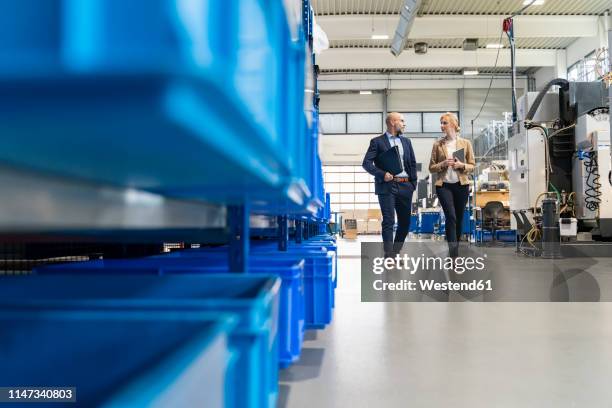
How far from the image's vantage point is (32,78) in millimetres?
251

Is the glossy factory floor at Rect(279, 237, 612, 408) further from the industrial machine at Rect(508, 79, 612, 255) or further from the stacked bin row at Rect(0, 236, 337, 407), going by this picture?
the industrial machine at Rect(508, 79, 612, 255)

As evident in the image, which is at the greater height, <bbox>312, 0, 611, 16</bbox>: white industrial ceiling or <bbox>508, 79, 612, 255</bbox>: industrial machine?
<bbox>312, 0, 611, 16</bbox>: white industrial ceiling

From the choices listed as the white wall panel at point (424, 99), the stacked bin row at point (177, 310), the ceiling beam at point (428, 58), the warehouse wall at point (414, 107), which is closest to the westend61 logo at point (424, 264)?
the stacked bin row at point (177, 310)

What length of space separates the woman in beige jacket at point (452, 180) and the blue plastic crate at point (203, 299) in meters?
3.02

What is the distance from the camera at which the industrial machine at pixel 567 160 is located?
6246mm

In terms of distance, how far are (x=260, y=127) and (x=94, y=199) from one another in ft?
3.38

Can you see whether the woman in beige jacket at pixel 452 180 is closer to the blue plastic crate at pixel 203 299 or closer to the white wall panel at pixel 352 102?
the blue plastic crate at pixel 203 299

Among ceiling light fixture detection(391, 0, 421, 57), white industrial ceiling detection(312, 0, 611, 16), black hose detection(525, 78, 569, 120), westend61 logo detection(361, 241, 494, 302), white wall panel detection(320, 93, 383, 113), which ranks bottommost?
westend61 logo detection(361, 241, 494, 302)

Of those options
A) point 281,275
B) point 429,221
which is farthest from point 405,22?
point 281,275

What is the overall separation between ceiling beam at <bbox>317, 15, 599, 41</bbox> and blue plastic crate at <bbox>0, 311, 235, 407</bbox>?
35.4 ft

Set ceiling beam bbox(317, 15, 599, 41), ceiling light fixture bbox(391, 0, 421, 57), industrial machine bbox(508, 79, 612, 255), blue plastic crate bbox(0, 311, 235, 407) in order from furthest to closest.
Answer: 1. ceiling beam bbox(317, 15, 599, 41)
2. ceiling light fixture bbox(391, 0, 421, 57)
3. industrial machine bbox(508, 79, 612, 255)
4. blue plastic crate bbox(0, 311, 235, 407)

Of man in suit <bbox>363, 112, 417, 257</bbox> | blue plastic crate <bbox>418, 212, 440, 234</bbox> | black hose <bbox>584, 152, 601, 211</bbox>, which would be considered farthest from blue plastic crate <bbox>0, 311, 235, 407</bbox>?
blue plastic crate <bbox>418, 212, 440, 234</bbox>

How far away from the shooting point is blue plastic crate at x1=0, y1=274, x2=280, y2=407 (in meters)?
0.60

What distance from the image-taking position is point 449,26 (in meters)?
10.8
